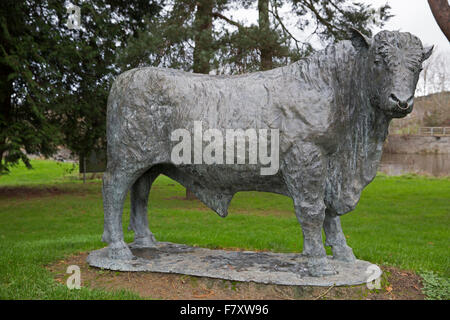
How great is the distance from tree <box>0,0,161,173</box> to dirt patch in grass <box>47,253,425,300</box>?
6.74 m

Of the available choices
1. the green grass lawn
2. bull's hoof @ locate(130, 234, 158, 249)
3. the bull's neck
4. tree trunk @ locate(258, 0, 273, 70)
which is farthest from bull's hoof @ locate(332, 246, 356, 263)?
tree trunk @ locate(258, 0, 273, 70)

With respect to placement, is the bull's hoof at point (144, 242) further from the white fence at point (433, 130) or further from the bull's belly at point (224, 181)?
the white fence at point (433, 130)

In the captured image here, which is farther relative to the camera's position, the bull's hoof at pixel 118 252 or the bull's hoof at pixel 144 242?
the bull's hoof at pixel 144 242

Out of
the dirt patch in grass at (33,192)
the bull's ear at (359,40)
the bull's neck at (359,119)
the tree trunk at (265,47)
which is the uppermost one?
the tree trunk at (265,47)

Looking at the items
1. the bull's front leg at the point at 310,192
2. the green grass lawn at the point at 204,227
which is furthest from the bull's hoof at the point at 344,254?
the green grass lawn at the point at 204,227

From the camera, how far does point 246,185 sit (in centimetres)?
399

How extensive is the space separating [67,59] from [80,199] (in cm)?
394

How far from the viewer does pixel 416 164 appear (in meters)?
25.7

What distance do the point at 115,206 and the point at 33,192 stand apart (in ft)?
32.6

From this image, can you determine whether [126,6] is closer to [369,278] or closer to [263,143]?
[263,143]

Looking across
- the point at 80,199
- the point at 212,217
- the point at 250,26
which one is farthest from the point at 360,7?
the point at 80,199

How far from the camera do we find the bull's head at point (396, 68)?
3.05 meters

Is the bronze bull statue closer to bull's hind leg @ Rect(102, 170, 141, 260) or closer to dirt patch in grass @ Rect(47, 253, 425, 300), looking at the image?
bull's hind leg @ Rect(102, 170, 141, 260)

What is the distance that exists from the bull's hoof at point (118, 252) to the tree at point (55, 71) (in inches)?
250
